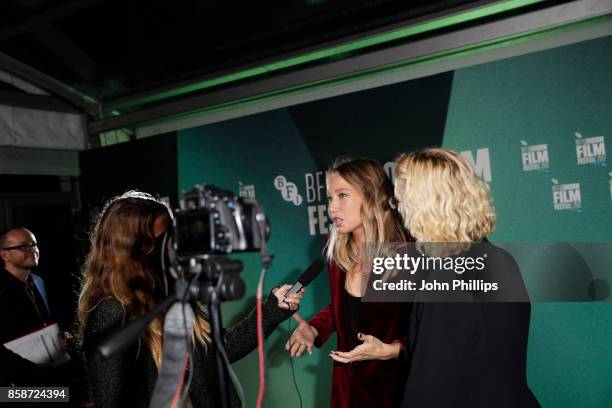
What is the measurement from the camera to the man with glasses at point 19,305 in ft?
7.94

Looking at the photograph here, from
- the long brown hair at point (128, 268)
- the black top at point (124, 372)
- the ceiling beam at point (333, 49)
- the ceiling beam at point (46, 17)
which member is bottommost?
the black top at point (124, 372)

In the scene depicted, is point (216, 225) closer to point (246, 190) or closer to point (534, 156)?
point (534, 156)

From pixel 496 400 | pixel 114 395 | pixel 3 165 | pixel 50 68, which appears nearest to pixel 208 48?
pixel 50 68

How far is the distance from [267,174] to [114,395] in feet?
6.96

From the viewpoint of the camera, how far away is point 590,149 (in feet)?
7.22

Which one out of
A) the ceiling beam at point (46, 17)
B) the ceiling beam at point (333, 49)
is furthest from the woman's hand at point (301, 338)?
the ceiling beam at point (46, 17)

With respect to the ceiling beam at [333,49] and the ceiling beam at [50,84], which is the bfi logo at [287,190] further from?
the ceiling beam at [50,84]

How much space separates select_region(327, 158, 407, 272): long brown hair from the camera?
2176 millimetres

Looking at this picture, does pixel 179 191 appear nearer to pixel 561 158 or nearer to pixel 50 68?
pixel 50 68

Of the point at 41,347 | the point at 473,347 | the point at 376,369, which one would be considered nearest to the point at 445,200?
the point at 473,347

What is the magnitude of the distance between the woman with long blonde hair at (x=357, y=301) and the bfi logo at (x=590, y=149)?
88cm

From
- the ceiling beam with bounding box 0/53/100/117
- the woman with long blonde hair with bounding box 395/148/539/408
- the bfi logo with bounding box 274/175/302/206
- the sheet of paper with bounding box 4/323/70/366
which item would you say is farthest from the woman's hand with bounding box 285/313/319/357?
the ceiling beam with bounding box 0/53/100/117

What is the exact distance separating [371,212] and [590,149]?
103 cm

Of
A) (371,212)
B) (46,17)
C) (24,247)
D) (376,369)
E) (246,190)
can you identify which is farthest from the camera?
(246,190)
